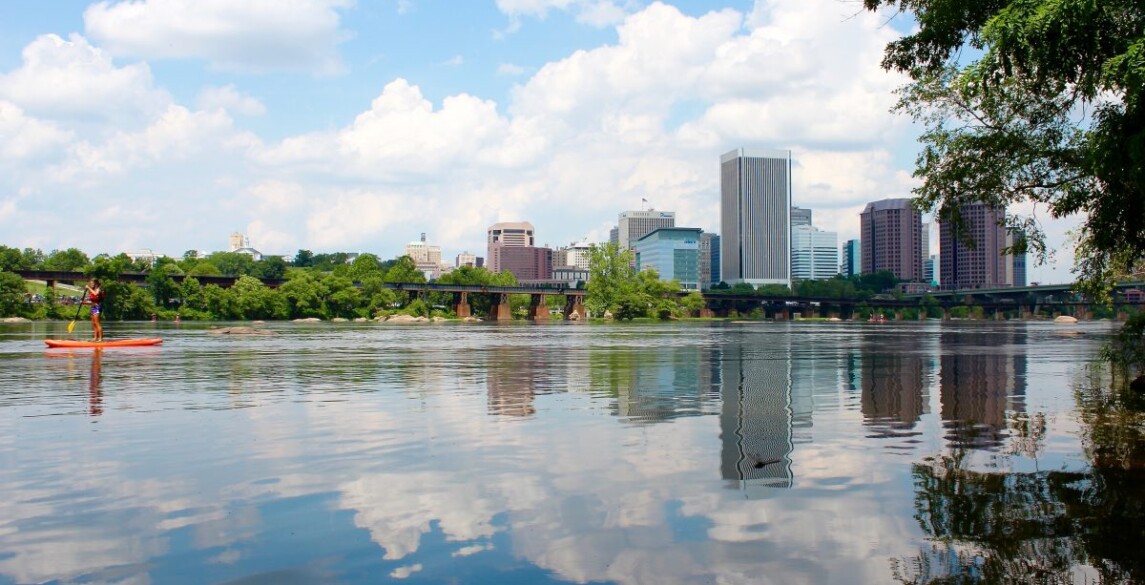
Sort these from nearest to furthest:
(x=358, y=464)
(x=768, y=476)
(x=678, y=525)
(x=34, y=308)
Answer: (x=678, y=525)
(x=768, y=476)
(x=358, y=464)
(x=34, y=308)

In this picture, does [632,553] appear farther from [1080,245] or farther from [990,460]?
[1080,245]

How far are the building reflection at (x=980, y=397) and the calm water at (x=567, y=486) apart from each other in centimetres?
19

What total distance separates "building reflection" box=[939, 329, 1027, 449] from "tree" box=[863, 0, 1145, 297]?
16.1 ft

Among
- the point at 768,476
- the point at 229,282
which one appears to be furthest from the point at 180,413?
the point at 229,282

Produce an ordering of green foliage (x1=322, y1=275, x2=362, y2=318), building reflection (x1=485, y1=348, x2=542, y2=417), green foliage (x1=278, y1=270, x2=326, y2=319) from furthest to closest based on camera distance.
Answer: green foliage (x1=322, y1=275, x2=362, y2=318)
green foliage (x1=278, y1=270, x2=326, y2=319)
building reflection (x1=485, y1=348, x2=542, y2=417)

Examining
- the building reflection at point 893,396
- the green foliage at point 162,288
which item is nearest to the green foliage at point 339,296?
the green foliage at point 162,288

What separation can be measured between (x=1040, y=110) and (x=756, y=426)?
17.4 metres

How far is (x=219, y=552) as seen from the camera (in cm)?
992

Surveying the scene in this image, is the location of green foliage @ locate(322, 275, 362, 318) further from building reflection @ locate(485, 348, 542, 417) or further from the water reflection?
the water reflection

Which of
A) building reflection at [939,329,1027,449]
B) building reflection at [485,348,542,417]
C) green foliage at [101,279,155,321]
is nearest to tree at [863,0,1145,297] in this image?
building reflection at [939,329,1027,449]

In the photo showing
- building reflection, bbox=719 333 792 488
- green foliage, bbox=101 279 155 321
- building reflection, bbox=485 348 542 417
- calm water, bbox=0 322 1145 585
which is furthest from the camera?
green foliage, bbox=101 279 155 321

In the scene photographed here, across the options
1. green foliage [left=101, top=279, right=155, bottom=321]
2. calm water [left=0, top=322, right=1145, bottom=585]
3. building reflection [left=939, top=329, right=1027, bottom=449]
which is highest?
green foliage [left=101, top=279, right=155, bottom=321]

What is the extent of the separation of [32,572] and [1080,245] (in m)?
35.1

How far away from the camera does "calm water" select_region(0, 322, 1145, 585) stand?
9.50m
